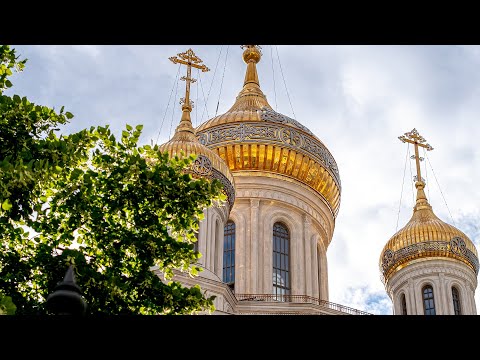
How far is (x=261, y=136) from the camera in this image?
30953 millimetres

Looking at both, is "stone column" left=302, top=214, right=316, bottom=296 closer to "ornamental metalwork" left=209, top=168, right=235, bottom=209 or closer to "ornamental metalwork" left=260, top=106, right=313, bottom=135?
"ornamental metalwork" left=260, top=106, right=313, bottom=135

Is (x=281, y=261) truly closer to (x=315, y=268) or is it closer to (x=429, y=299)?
(x=315, y=268)

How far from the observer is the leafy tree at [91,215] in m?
11.2

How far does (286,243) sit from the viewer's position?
2958 cm

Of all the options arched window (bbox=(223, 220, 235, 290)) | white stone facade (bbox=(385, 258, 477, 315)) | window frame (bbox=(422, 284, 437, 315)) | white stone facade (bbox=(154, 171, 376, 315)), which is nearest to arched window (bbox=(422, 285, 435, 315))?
window frame (bbox=(422, 284, 437, 315))

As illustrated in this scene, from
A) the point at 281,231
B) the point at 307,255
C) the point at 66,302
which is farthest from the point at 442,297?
the point at 66,302

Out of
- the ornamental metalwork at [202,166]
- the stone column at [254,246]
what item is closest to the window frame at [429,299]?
the stone column at [254,246]

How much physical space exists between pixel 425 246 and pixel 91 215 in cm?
2471

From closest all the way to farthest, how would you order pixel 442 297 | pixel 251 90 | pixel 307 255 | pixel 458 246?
pixel 307 255
pixel 442 297
pixel 458 246
pixel 251 90

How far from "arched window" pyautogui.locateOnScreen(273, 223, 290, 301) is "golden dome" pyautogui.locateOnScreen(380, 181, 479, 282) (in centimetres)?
709

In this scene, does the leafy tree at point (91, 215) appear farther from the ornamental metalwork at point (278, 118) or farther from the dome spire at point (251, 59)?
the dome spire at point (251, 59)

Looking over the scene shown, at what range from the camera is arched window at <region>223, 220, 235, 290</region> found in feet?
92.0
